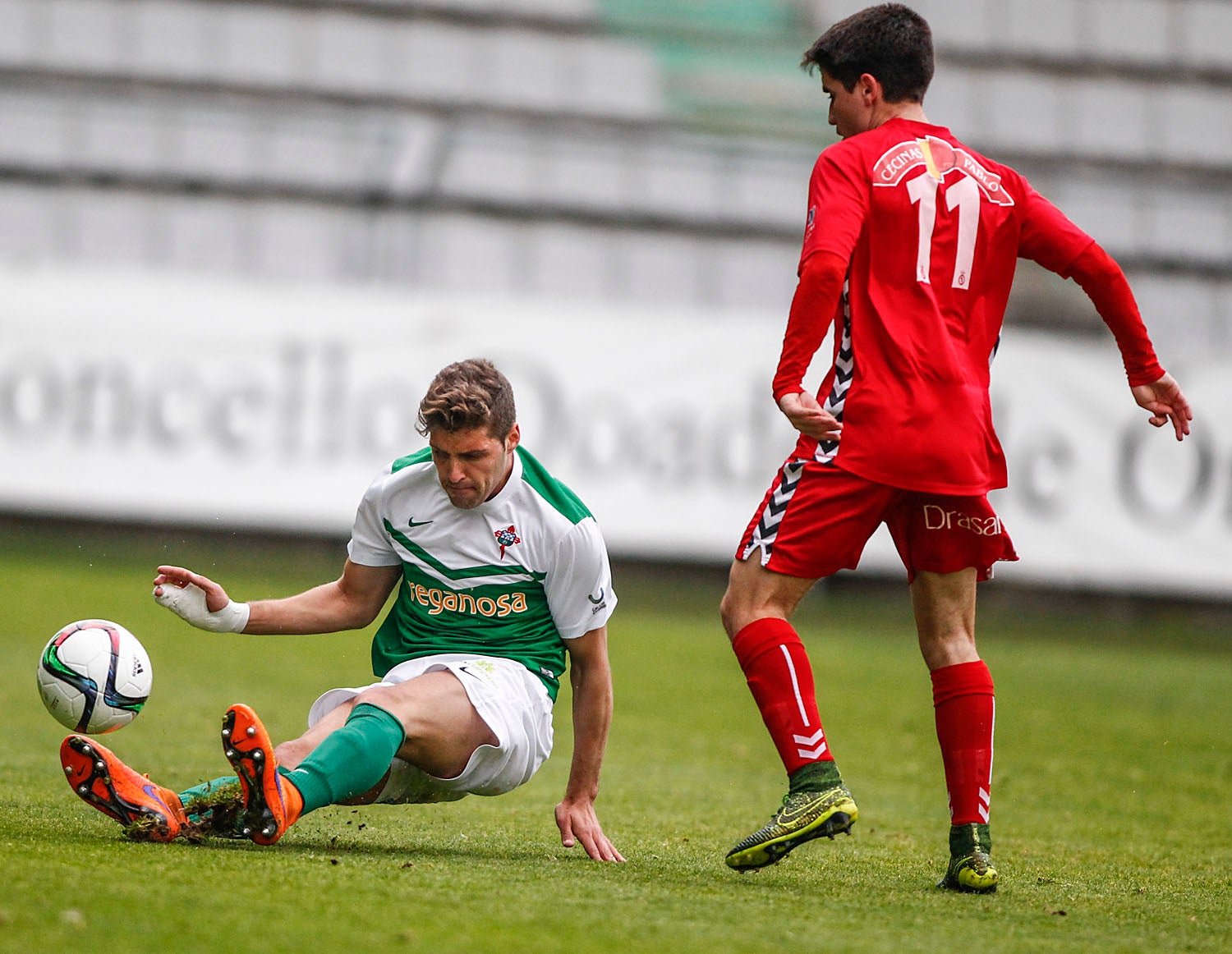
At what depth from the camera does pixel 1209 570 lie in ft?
43.9

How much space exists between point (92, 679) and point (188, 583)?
1.18 feet

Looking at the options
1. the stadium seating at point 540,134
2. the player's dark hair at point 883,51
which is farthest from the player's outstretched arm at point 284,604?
the stadium seating at point 540,134

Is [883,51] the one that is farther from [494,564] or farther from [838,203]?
[494,564]

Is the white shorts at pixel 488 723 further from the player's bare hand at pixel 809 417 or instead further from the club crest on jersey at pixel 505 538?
the player's bare hand at pixel 809 417

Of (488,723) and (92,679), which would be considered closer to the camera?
(488,723)

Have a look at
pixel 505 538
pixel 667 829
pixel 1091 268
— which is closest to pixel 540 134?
pixel 667 829

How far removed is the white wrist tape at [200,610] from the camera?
3592mm

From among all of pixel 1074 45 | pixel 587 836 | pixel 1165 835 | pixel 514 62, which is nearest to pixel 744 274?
pixel 514 62

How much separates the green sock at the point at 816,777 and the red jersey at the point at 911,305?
26.3 inches

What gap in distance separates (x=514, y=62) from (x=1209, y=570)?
8.77 meters

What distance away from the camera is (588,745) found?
3.77 metres

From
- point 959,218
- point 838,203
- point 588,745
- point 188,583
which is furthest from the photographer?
point 588,745

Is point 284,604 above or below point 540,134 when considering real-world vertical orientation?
below

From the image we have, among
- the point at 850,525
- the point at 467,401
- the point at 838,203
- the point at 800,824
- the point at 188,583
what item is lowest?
the point at 800,824
